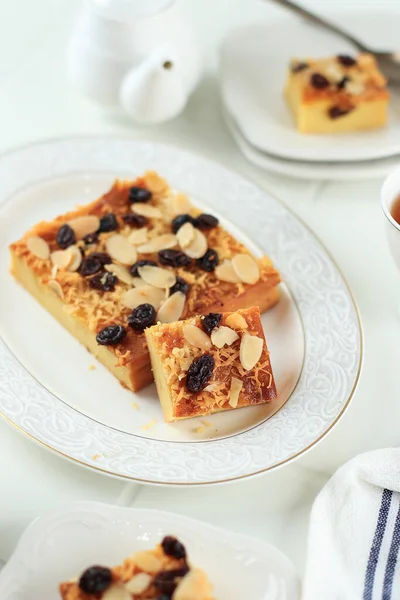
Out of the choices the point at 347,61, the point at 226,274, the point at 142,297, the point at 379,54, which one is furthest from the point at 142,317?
the point at 379,54

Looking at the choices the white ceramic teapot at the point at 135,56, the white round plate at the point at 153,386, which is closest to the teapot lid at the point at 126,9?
the white ceramic teapot at the point at 135,56

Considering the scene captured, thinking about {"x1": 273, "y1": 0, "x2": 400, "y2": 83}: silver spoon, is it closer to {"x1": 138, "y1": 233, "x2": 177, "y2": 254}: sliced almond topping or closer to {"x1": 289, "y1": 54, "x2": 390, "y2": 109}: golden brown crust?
{"x1": 289, "y1": 54, "x2": 390, "y2": 109}: golden brown crust

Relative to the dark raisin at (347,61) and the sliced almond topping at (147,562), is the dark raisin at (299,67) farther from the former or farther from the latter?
the sliced almond topping at (147,562)

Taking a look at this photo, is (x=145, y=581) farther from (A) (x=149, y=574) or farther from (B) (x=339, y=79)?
Result: (B) (x=339, y=79)

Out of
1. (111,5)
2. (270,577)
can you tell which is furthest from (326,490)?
(111,5)

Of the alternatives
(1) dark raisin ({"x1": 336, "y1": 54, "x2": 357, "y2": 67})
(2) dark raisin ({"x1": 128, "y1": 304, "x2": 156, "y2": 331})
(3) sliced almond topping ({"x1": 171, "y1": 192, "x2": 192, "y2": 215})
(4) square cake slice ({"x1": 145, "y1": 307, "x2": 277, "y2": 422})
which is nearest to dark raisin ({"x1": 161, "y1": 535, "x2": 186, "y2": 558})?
(4) square cake slice ({"x1": 145, "y1": 307, "x2": 277, "y2": 422})
